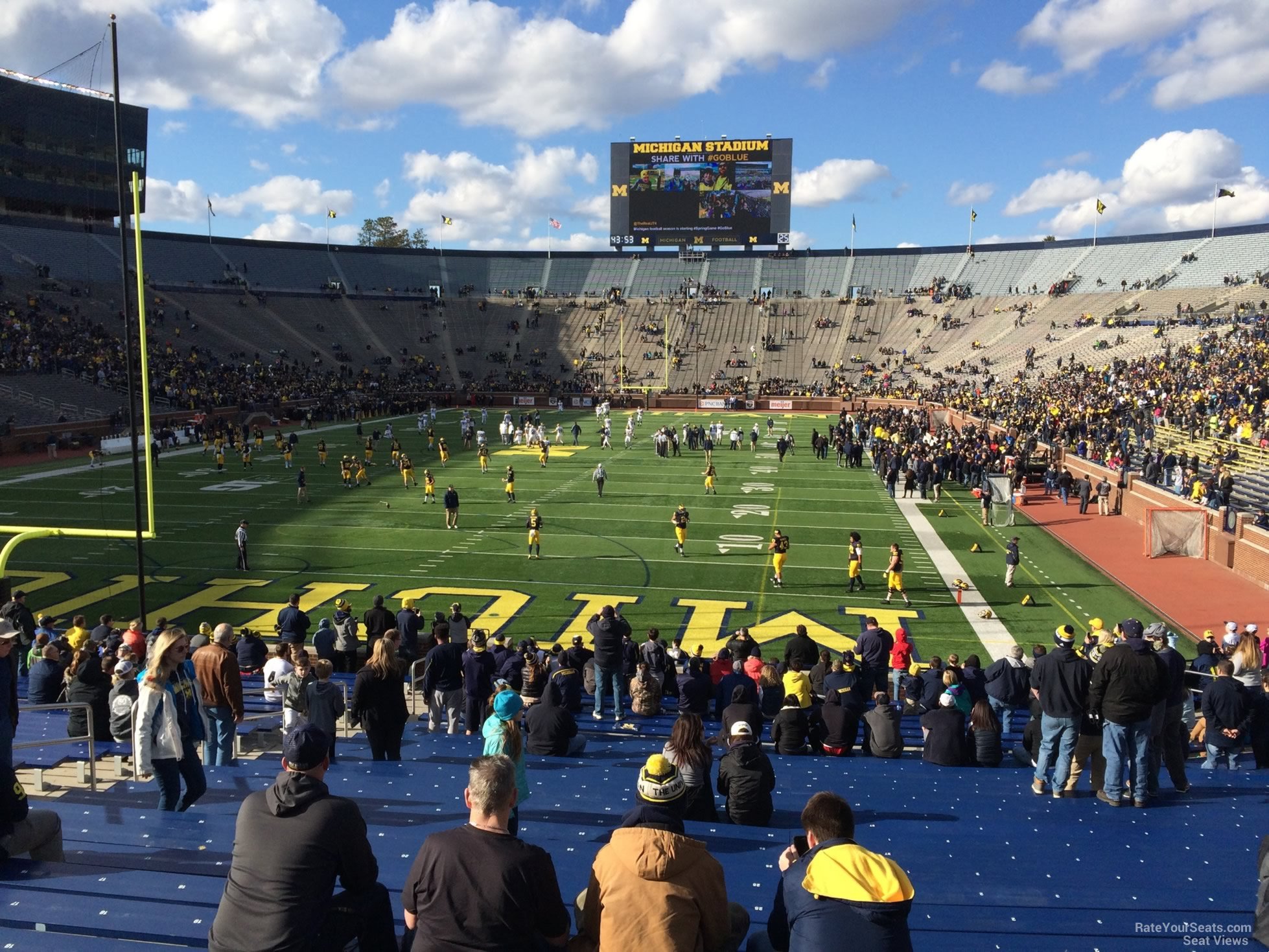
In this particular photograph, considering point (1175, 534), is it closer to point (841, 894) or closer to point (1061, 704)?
point (1061, 704)

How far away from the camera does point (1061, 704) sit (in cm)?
688

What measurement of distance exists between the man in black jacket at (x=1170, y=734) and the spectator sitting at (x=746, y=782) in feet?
9.90

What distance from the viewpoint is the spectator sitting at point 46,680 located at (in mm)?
9492

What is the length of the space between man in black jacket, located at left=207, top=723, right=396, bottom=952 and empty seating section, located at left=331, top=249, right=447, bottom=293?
268ft

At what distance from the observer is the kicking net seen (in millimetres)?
21156

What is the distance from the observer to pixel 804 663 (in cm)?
1111

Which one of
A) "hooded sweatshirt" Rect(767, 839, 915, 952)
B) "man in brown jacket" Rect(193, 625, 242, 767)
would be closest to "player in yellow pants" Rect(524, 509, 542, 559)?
"man in brown jacket" Rect(193, 625, 242, 767)

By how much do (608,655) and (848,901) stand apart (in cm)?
759

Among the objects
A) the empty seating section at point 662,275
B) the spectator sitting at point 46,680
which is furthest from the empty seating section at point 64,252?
the spectator sitting at point 46,680

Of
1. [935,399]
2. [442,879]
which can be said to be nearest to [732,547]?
[442,879]

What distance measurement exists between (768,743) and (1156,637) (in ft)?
12.6

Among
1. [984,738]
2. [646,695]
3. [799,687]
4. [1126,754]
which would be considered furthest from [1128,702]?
[646,695]

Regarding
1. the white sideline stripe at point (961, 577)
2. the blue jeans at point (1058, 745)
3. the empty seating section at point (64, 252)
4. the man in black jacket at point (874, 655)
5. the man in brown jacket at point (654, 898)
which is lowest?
the white sideline stripe at point (961, 577)

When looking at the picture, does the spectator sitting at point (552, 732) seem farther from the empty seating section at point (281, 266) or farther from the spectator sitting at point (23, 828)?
the empty seating section at point (281, 266)
